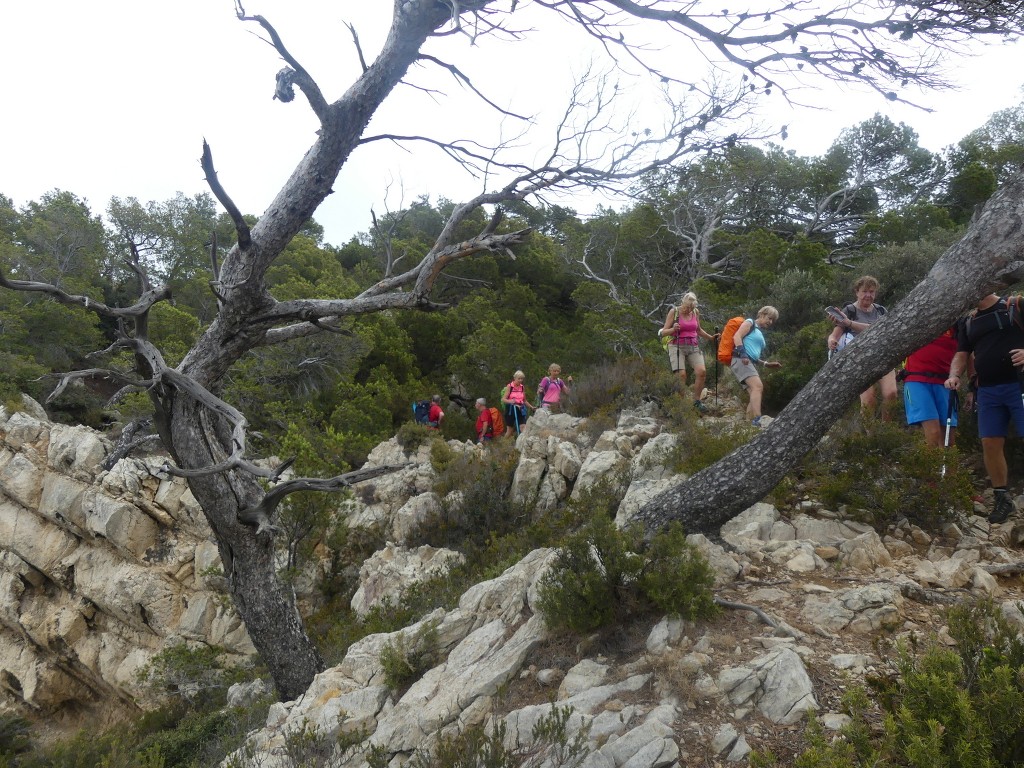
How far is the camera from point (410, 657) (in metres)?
4.27

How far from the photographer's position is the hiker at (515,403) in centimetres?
1062

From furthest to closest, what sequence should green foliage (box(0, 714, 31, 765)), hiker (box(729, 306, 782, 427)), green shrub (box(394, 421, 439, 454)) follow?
green shrub (box(394, 421, 439, 454)) < hiker (box(729, 306, 782, 427)) < green foliage (box(0, 714, 31, 765))

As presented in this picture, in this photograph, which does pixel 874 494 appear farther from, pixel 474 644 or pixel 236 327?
pixel 236 327

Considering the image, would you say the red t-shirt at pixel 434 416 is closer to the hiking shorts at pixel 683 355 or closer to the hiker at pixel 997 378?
the hiking shorts at pixel 683 355

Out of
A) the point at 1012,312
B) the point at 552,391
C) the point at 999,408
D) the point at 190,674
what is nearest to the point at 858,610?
the point at 999,408

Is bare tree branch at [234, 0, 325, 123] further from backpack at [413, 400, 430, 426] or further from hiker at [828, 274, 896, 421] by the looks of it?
backpack at [413, 400, 430, 426]

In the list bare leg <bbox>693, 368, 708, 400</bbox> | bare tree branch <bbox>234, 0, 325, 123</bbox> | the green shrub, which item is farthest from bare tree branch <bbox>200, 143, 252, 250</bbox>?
the green shrub

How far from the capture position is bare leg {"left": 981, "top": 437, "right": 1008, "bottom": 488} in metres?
4.39

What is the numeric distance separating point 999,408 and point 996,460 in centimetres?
38

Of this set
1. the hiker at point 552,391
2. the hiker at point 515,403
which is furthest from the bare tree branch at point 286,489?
the hiker at point 515,403

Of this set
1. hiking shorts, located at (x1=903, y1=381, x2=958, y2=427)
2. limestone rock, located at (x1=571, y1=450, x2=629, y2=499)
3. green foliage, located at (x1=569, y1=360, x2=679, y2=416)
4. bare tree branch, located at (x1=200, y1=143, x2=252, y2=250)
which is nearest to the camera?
Answer: bare tree branch, located at (x1=200, y1=143, x2=252, y2=250)

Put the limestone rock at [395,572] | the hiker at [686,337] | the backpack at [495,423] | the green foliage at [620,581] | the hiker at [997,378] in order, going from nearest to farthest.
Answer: the green foliage at [620,581] → the hiker at [997,378] → the limestone rock at [395,572] → the hiker at [686,337] → the backpack at [495,423]

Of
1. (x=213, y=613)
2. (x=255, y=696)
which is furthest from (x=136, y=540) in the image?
(x=255, y=696)

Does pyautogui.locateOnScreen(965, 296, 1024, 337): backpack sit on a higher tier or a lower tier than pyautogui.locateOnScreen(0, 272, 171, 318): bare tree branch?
lower
